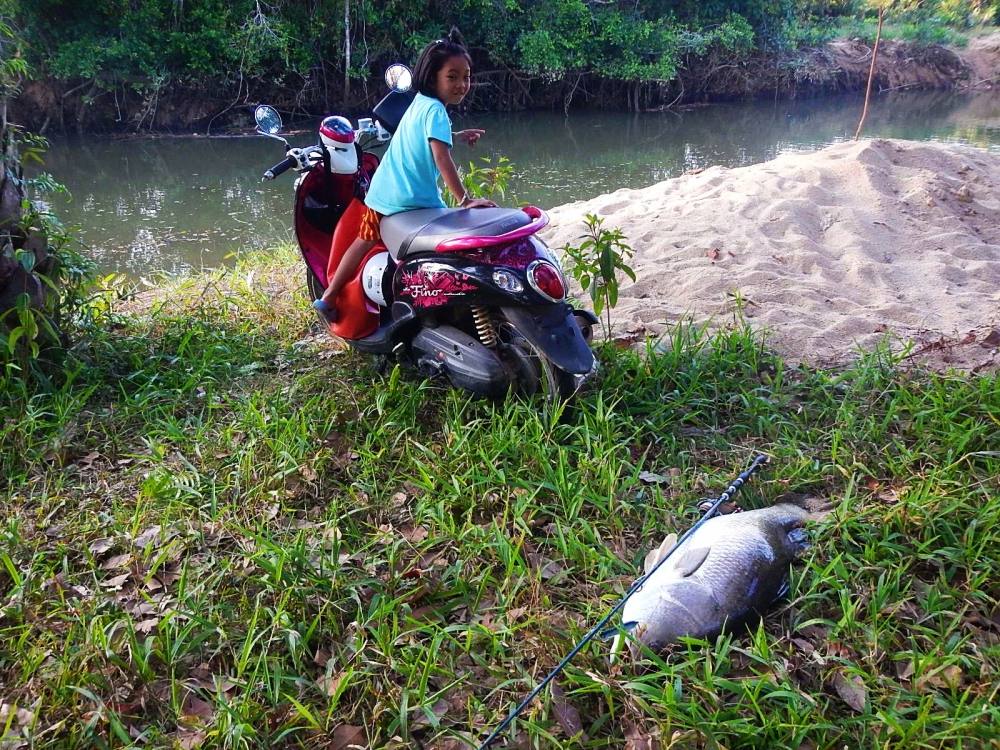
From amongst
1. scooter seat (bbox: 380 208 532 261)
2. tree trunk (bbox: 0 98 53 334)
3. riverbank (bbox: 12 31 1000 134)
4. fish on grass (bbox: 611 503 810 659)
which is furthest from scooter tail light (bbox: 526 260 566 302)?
riverbank (bbox: 12 31 1000 134)

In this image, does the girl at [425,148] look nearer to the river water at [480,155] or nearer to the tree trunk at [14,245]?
the tree trunk at [14,245]

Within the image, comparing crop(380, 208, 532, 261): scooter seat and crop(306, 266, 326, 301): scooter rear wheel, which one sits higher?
crop(380, 208, 532, 261): scooter seat

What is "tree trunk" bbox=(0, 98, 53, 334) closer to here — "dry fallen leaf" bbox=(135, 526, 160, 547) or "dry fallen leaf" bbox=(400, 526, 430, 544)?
"dry fallen leaf" bbox=(135, 526, 160, 547)

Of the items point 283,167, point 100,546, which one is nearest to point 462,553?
point 100,546

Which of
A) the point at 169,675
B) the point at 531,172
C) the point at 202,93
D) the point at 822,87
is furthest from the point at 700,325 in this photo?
the point at 822,87

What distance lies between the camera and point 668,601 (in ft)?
5.97

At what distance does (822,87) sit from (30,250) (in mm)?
19668

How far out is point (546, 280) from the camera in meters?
2.52

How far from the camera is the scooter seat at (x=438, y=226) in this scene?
254 centimetres

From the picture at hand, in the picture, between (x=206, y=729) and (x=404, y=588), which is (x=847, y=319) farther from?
(x=206, y=729)

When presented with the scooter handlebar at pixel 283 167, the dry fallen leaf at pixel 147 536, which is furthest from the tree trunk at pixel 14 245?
the dry fallen leaf at pixel 147 536

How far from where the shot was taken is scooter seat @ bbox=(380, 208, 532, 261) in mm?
2535

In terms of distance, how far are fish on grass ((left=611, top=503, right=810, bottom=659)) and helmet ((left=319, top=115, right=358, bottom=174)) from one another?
211 centimetres

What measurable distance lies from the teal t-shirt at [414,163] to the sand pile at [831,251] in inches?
47.3
